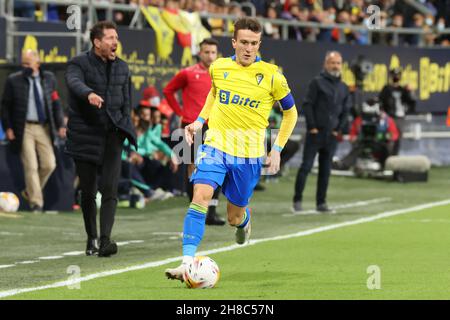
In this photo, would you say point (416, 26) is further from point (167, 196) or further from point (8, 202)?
point (8, 202)

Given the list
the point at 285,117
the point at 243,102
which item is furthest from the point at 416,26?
the point at 243,102

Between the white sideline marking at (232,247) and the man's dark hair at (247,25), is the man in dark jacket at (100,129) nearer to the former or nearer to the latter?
the white sideline marking at (232,247)

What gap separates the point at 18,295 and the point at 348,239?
216 inches

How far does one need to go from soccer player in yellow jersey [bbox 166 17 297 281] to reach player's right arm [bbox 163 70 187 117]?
4.70 m

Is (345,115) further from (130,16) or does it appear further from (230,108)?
(230,108)

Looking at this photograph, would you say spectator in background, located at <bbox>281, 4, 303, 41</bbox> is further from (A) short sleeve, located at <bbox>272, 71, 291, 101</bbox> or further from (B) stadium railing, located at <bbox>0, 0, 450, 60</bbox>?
(A) short sleeve, located at <bbox>272, 71, 291, 101</bbox>

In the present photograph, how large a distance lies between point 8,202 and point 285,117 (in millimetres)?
6957

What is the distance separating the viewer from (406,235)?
14609mm

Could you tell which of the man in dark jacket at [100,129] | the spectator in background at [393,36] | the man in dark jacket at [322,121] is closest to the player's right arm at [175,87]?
the man in dark jacket at [322,121]

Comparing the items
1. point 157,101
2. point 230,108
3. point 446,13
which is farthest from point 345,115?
point 446,13

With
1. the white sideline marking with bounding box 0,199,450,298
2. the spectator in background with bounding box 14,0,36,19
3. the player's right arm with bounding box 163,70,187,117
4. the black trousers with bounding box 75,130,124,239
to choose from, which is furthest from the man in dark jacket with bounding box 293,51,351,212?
the black trousers with bounding box 75,130,124,239

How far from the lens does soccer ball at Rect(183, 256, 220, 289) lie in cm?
962

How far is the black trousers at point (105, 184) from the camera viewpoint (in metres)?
12.3
